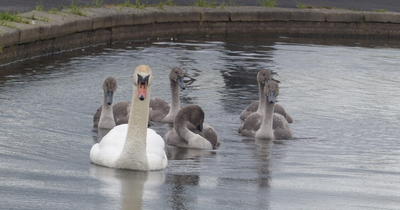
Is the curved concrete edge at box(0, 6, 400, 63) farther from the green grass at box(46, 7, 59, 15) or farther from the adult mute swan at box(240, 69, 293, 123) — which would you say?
the adult mute swan at box(240, 69, 293, 123)

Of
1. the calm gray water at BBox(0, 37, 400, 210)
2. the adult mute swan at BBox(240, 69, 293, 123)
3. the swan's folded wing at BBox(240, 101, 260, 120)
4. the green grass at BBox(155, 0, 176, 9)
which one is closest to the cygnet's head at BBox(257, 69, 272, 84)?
the adult mute swan at BBox(240, 69, 293, 123)

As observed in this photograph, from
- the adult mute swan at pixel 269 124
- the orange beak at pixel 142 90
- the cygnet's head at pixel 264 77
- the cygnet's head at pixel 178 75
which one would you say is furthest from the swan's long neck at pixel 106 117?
the orange beak at pixel 142 90

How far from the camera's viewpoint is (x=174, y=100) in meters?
10.9

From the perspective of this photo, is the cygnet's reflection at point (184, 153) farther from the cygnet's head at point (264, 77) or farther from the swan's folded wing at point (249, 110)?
the cygnet's head at point (264, 77)

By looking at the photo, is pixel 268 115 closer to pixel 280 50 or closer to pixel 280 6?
pixel 280 50

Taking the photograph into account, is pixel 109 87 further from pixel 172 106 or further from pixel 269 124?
pixel 269 124

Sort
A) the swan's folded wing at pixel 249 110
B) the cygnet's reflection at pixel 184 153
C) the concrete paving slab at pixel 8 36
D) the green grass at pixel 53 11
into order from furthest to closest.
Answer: the green grass at pixel 53 11
the concrete paving slab at pixel 8 36
the swan's folded wing at pixel 249 110
the cygnet's reflection at pixel 184 153

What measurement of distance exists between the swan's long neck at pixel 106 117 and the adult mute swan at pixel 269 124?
65.1 inches

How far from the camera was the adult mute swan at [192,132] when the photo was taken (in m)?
9.14

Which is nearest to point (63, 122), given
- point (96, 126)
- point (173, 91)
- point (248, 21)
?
point (96, 126)

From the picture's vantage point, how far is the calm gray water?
6766 millimetres

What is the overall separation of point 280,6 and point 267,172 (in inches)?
594

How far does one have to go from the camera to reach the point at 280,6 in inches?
885

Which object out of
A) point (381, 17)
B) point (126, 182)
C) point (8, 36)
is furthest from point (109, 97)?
point (381, 17)
